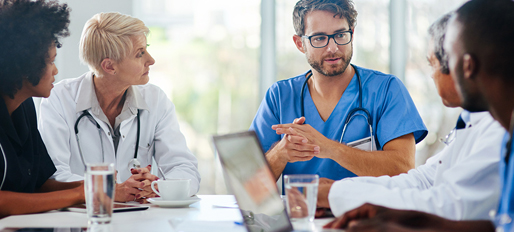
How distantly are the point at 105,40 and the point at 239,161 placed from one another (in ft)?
4.94

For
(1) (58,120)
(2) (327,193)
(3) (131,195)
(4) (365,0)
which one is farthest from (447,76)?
(4) (365,0)

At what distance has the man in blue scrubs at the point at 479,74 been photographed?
2.73ft

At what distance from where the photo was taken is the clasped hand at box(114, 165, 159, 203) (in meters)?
1.47

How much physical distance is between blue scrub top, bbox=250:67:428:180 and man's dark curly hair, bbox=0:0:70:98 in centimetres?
108

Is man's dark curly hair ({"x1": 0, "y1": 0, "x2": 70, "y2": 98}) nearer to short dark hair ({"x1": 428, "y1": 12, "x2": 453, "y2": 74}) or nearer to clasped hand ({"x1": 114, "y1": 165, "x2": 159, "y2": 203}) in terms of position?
clasped hand ({"x1": 114, "y1": 165, "x2": 159, "y2": 203})

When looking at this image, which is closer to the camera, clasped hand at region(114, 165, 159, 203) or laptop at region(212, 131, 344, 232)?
laptop at region(212, 131, 344, 232)

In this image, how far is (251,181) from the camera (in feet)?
2.82

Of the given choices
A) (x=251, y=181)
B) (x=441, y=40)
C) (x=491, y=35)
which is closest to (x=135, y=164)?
(x=251, y=181)

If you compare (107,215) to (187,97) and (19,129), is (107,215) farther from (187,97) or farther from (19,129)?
(187,97)

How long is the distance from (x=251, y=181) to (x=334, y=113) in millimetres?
1241

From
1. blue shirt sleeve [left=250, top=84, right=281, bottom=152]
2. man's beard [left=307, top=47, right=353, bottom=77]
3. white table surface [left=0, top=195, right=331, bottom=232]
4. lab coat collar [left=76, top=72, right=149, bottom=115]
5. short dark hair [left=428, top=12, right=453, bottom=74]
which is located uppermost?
short dark hair [left=428, top=12, right=453, bottom=74]

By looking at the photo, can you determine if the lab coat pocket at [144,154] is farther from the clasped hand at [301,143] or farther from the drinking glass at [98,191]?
the drinking glass at [98,191]

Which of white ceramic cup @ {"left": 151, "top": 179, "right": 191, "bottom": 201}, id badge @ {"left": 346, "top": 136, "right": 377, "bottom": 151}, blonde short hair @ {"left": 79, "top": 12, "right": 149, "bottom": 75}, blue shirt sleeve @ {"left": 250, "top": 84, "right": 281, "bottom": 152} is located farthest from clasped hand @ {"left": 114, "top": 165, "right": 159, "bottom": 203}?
id badge @ {"left": 346, "top": 136, "right": 377, "bottom": 151}

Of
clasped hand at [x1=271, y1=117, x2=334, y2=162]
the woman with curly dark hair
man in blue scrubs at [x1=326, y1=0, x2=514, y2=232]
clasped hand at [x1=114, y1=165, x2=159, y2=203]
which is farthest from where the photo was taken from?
clasped hand at [x1=271, y1=117, x2=334, y2=162]
